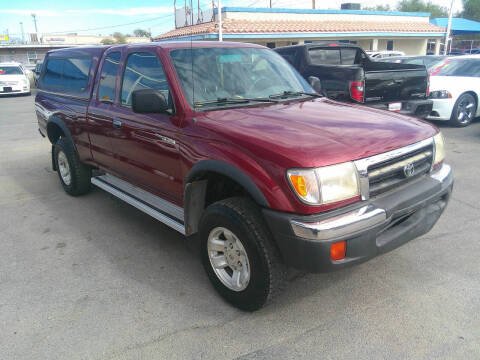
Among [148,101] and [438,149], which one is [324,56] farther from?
[148,101]

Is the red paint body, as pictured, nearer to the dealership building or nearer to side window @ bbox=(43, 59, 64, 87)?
side window @ bbox=(43, 59, 64, 87)

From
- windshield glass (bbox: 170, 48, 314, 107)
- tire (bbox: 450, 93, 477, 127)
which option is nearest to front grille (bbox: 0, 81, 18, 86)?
tire (bbox: 450, 93, 477, 127)

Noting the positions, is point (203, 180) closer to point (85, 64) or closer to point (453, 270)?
point (453, 270)

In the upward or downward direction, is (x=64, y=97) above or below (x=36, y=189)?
above

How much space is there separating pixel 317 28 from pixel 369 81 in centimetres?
1780

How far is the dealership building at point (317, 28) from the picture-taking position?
2062 centimetres

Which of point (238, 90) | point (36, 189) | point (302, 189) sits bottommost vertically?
point (36, 189)

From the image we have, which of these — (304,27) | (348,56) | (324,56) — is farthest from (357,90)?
(304,27)

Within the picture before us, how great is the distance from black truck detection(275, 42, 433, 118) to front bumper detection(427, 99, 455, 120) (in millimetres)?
1555

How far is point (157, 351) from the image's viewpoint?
2512mm

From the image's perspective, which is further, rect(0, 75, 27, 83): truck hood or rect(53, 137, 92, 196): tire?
rect(0, 75, 27, 83): truck hood

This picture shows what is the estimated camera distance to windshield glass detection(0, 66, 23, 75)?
68.0 feet

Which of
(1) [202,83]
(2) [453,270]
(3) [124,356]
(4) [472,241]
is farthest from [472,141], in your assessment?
(3) [124,356]

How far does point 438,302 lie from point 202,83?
8.15 feet
